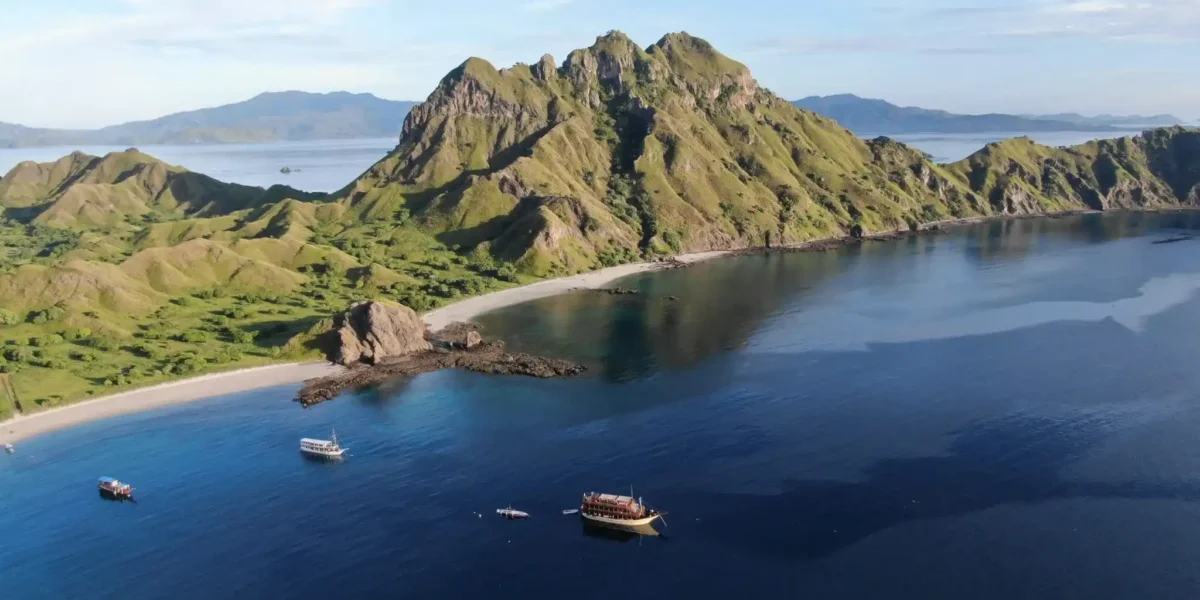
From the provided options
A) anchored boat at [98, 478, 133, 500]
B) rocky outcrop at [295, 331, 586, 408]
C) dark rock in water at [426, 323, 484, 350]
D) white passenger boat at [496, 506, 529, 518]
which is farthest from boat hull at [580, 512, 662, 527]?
dark rock in water at [426, 323, 484, 350]

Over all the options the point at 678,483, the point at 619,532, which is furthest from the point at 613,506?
the point at 678,483

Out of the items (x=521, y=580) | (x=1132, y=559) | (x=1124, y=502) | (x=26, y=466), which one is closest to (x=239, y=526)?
(x=521, y=580)

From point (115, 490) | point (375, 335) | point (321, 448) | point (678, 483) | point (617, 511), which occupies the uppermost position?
point (375, 335)

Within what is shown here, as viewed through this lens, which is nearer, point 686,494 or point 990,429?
point 686,494

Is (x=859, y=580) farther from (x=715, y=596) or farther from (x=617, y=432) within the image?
(x=617, y=432)

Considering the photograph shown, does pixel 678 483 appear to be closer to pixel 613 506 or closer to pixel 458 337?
pixel 613 506
